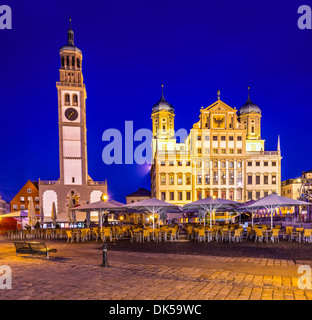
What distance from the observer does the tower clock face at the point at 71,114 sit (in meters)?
49.4

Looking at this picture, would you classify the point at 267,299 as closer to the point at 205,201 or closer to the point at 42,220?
the point at 205,201

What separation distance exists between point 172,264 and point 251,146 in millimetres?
56208

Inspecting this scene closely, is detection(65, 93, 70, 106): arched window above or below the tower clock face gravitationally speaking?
above

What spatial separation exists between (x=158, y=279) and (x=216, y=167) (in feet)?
157

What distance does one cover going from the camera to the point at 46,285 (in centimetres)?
722

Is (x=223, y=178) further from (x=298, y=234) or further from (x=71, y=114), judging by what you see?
(x=298, y=234)

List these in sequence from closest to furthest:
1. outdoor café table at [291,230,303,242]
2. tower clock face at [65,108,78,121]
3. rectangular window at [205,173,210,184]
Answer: outdoor café table at [291,230,303,242] → tower clock face at [65,108,78,121] → rectangular window at [205,173,210,184]

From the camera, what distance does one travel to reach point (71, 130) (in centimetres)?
4912

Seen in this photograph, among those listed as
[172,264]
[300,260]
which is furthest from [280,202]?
[172,264]

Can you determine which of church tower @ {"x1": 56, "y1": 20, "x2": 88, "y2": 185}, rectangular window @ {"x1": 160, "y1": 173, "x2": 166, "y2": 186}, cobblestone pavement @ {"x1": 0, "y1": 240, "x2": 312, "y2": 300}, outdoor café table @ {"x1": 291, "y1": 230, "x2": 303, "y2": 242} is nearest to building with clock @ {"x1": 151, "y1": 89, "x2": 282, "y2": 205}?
rectangular window @ {"x1": 160, "y1": 173, "x2": 166, "y2": 186}

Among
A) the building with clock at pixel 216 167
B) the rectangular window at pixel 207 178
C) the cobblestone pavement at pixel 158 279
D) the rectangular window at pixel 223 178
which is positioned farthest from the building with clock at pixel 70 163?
Result: the cobblestone pavement at pixel 158 279

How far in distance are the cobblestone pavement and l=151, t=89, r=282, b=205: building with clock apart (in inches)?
Result: 1690

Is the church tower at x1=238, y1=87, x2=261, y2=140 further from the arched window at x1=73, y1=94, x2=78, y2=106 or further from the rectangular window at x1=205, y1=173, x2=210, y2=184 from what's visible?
the arched window at x1=73, y1=94, x2=78, y2=106

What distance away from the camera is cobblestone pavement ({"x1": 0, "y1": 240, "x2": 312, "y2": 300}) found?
20.7 ft
